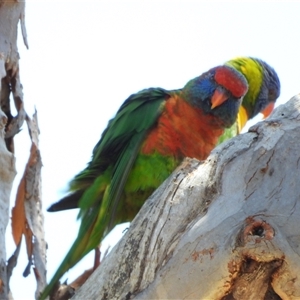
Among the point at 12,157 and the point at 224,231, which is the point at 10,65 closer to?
the point at 12,157

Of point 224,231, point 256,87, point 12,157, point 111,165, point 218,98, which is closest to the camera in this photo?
point 224,231

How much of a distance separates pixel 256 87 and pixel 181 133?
1.16 meters

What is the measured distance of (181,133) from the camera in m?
3.44

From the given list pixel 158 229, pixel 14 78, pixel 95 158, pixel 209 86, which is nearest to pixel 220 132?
pixel 209 86

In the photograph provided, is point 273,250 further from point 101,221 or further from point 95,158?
point 95,158

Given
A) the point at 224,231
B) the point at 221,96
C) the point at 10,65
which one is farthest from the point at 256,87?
the point at 224,231

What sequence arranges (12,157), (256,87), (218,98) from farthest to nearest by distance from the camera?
(256,87)
(218,98)
(12,157)

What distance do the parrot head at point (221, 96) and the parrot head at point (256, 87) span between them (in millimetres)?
602

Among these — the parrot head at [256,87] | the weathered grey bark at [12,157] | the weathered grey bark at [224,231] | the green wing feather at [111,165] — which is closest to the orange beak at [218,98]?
the green wing feather at [111,165]

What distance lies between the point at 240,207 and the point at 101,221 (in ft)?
4.66

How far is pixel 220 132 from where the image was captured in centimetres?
364

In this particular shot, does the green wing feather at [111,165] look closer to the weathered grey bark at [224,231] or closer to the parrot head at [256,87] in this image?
the parrot head at [256,87]

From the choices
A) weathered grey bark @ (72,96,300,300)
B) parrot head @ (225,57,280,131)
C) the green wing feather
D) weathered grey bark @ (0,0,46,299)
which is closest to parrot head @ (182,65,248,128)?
the green wing feather

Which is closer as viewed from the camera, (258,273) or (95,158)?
(258,273)
